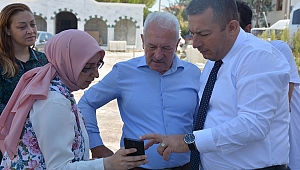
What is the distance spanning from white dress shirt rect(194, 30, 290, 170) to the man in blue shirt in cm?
51

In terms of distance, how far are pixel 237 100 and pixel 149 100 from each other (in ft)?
2.75

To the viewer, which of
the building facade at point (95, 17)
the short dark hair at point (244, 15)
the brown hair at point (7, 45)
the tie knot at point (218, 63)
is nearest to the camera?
the tie knot at point (218, 63)

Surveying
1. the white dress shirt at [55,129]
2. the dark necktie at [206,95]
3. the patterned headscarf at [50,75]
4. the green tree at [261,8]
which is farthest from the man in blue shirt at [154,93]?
the green tree at [261,8]

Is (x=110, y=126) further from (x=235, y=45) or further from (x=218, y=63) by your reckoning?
(x=235, y=45)

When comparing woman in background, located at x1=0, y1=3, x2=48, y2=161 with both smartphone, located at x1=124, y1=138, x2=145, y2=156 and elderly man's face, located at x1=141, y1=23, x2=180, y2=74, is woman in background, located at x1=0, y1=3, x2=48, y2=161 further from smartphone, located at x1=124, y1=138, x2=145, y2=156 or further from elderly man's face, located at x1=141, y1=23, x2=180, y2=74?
smartphone, located at x1=124, y1=138, x2=145, y2=156

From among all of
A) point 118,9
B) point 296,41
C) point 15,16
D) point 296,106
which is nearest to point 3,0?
point 118,9

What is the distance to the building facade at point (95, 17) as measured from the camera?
28.6m

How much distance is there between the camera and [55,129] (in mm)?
1690

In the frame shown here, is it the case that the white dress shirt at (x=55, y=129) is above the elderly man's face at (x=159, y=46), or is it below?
below

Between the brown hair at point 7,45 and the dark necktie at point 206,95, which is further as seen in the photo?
the brown hair at point 7,45

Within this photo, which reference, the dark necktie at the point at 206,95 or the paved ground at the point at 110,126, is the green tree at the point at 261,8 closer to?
the paved ground at the point at 110,126

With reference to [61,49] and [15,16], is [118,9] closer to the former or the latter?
[15,16]

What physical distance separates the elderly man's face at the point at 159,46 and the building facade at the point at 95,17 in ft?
88.1

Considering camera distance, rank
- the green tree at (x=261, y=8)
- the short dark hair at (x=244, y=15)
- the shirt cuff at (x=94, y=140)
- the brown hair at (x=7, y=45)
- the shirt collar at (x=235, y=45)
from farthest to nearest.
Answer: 1. the green tree at (x=261, y=8)
2. the brown hair at (x=7, y=45)
3. the short dark hair at (x=244, y=15)
4. the shirt cuff at (x=94, y=140)
5. the shirt collar at (x=235, y=45)
